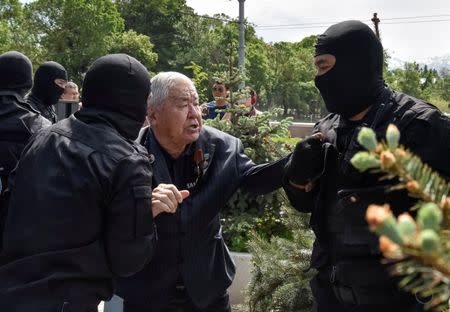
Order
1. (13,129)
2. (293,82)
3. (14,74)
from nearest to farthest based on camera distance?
(13,129) < (14,74) < (293,82)

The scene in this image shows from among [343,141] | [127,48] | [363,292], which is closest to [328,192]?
[343,141]

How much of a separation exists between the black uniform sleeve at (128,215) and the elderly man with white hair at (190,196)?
75cm

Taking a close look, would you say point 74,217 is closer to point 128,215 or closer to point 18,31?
point 128,215

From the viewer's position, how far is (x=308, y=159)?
2568 millimetres

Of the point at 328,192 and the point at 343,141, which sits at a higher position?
the point at 343,141

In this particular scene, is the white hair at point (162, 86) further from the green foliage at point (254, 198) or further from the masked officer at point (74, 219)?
the green foliage at point (254, 198)

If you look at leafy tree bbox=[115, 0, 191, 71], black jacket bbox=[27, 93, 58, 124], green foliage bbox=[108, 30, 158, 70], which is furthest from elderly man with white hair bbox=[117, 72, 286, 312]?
leafy tree bbox=[115, 0, 191, 71]

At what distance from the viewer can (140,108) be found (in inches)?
90.8

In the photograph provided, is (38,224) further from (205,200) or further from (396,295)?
(396,295)

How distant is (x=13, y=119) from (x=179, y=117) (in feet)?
7.06

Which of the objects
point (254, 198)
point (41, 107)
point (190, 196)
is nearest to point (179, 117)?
point (190, 196)

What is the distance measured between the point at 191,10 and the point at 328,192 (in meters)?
62.4

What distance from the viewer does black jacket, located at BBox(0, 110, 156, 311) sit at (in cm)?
200

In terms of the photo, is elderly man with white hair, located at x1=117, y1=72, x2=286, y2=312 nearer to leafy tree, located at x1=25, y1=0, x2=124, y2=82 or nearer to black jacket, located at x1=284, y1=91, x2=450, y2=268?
black jacket, located at x1=284, y1=91, x2=450, y2=268
